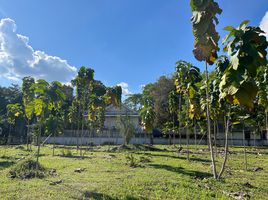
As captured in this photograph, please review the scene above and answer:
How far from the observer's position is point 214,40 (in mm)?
8695

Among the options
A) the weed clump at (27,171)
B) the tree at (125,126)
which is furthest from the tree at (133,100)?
the weed clump at (27,171)

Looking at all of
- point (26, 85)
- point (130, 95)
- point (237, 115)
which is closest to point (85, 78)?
point (26, 85)

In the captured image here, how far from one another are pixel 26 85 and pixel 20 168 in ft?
55.4

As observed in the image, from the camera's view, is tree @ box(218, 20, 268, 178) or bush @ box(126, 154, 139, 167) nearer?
tree @ box(218, 20, 268, 178)

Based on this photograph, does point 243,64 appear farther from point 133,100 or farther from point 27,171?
point 133,100

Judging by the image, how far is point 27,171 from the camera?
36.3 feet

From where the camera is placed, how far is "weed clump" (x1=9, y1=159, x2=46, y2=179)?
10.6 metres

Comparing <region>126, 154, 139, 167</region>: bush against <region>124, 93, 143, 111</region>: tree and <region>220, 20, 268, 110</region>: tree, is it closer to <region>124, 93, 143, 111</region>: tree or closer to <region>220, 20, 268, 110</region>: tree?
<region>220, 20, 268, 110</region>: tree

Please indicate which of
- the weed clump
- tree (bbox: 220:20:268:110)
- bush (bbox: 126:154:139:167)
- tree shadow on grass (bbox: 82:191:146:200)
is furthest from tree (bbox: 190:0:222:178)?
the weed clump

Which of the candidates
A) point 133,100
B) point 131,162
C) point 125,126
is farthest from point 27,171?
point 133,100

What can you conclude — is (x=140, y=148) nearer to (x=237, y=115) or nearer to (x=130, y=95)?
(x=237, y=115)

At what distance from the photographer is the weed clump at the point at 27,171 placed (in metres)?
10.6

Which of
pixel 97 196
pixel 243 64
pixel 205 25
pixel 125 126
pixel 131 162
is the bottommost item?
pixel 97 196

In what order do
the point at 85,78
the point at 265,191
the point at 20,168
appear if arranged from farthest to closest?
the point at 85,78, the point at 20,168, the point at 265,191
